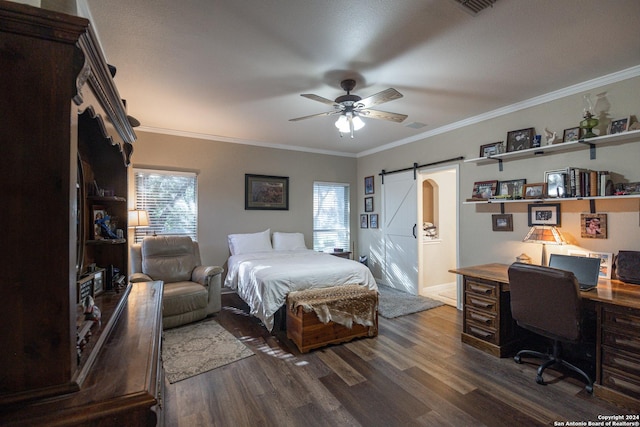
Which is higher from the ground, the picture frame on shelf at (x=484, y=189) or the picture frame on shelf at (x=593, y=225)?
the picture frame on shelf at (x=484, y=189)

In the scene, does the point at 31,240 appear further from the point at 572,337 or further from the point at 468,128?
the point at 468,128

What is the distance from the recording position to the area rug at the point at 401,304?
4.02 m

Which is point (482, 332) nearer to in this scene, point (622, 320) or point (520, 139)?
point (622, 320)

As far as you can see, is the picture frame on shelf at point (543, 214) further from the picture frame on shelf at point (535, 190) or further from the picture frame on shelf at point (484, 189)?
the picture frame on shelf at point (484, 189)

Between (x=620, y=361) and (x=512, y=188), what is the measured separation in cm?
197

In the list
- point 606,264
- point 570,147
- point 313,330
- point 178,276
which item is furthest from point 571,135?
point 178,276

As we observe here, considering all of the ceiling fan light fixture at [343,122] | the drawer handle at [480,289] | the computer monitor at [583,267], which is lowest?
the drawer handle at [480,289]

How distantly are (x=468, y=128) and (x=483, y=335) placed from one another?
8.79 ft

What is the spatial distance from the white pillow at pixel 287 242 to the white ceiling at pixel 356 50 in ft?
7.59

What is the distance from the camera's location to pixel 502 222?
142 inches

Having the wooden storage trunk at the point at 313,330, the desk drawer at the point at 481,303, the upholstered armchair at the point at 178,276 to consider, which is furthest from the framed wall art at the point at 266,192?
the desk drawer at the point at 481,303

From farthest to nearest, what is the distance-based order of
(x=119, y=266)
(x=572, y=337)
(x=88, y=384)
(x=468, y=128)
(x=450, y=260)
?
1. (x=450, y=260)
2. (x=468, y=128)
3. (x=572, y=337)
4. (x=119, y=266)
5. (x=88, y=384)

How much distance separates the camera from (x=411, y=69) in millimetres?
2619

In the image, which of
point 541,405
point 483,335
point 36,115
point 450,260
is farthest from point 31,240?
point 450,260
